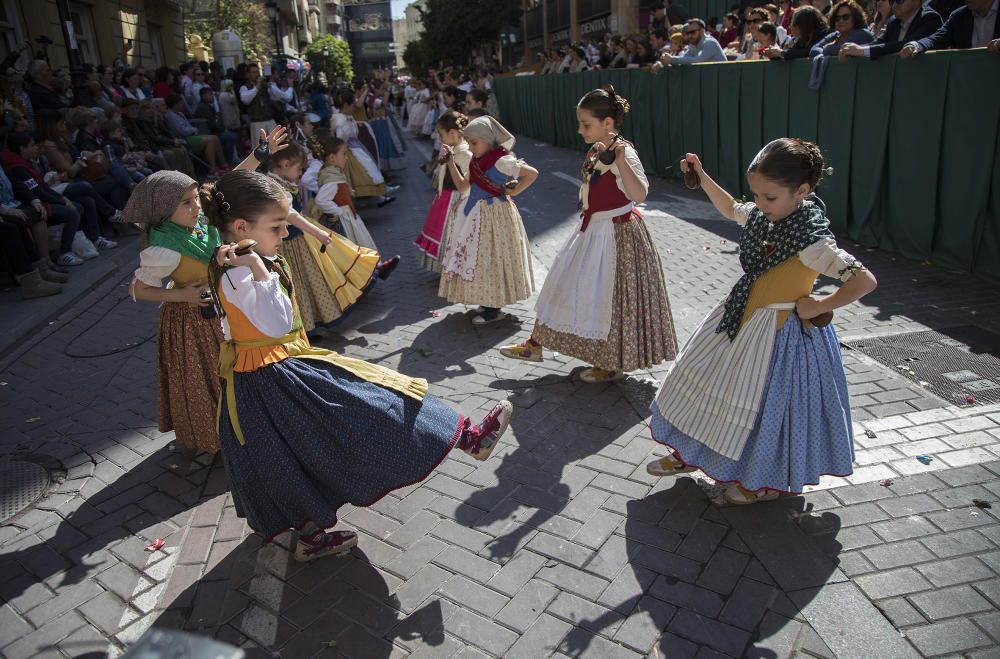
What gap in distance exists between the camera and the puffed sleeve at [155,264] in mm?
3539

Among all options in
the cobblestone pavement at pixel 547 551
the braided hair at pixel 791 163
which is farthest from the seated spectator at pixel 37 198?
the braided hair at pixel 791 163

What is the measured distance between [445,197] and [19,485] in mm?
4287

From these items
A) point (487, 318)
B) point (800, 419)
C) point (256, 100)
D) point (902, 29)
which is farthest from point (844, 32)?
point (256, 100)

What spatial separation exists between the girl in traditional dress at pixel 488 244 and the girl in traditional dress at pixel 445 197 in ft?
0.50

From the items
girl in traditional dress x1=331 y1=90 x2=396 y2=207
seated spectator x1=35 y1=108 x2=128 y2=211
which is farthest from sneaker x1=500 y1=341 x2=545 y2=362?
seated spectator x1=35 y1=108 x2=128 y2=211

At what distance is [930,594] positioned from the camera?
2.76m

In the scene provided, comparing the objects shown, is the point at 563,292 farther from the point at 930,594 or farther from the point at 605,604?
the point at 930,594

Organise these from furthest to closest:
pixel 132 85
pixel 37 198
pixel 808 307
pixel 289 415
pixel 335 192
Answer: pixel 132 85, pixel 37 198, pixel 335 192, pixel 808 307, pixel 289 415

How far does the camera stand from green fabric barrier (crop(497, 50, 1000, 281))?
20.1ft

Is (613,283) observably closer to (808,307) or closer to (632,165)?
(632,165)

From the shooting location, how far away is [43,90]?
10.5 m

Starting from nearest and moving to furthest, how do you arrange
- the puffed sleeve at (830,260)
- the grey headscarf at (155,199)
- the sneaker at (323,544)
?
the puffed sleeve at (830,260) → the sneaker at (323,544) → the grey headscarf at (155,199)

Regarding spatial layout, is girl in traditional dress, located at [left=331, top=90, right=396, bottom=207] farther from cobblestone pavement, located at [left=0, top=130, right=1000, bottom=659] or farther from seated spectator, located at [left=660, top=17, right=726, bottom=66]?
cobblestone pavement, located at [left=0, top=130, right=1000, bottom=659]

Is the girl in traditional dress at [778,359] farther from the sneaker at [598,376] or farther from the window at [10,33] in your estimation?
the window at [10,33]
